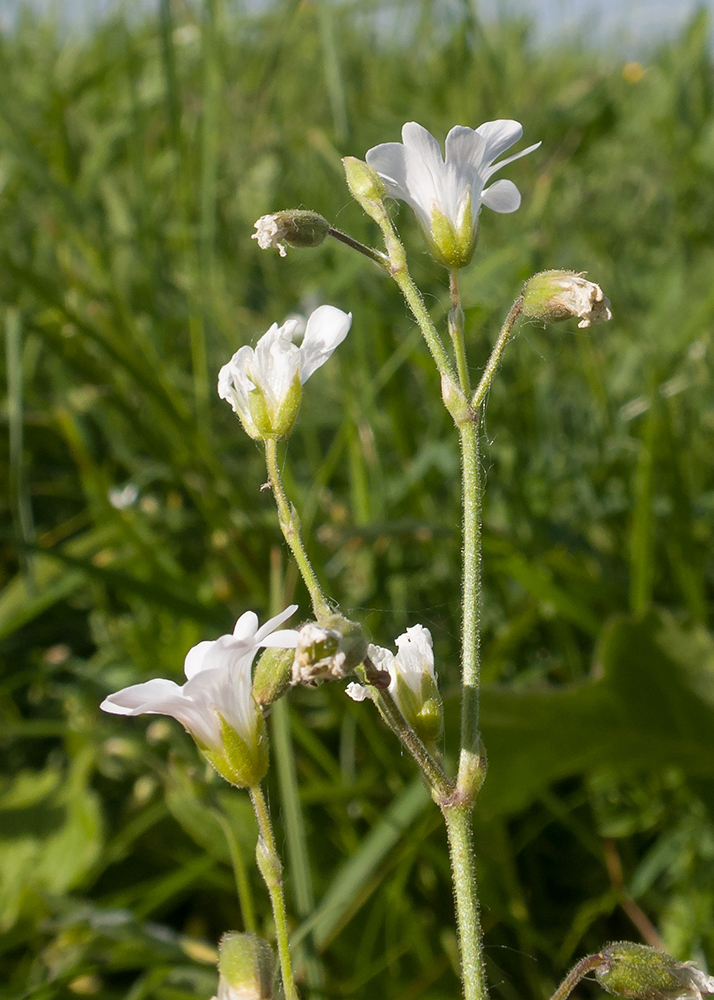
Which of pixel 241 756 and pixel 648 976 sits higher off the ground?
pixel 241 756

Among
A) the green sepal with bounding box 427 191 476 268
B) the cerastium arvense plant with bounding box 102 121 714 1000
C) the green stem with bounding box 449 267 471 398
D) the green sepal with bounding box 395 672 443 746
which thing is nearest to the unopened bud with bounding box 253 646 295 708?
the cerastium arvense plant with bounding box 102 121 714 1000

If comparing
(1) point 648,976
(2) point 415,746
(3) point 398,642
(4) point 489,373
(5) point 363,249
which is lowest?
(1) point 648,976

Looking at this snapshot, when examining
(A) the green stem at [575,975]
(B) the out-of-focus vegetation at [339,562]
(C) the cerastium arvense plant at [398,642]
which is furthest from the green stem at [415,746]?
(B) the out-of-focus vegetation at [339,562]

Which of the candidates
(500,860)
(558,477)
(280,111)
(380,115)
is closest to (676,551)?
(558,477)

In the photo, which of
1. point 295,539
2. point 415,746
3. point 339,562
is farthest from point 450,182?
point 339,562

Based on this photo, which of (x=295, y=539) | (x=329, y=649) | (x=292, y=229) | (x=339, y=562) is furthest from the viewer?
(x=339, y=562)

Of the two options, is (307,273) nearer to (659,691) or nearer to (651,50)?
(659,691)

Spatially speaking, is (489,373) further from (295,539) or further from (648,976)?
(648,976)
